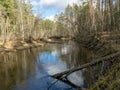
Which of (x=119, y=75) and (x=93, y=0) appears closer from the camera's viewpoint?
(x=119, y=75)

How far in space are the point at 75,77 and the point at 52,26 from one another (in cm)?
9523

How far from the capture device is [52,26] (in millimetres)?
107625

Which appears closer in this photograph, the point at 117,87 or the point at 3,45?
the point at 117,87

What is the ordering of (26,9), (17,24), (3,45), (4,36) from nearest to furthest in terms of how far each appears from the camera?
1. (3,45)
2. (4,36)
3. (17,24)
4. (26,9)

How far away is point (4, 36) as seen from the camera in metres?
39.0

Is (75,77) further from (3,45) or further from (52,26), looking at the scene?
(52,26)

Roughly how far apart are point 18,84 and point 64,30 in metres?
76.8

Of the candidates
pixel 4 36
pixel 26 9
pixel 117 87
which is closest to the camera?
pixel 117 87

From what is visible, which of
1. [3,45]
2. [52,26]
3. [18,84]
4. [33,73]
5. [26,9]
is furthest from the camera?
[52,26]

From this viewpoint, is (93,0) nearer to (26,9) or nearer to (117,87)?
(26,9)

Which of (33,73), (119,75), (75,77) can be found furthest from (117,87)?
(33,73)

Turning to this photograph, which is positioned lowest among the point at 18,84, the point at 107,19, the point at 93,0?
the point at 18,84

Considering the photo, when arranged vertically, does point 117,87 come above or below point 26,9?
below

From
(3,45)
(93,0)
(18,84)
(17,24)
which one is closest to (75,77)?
(18,84)
